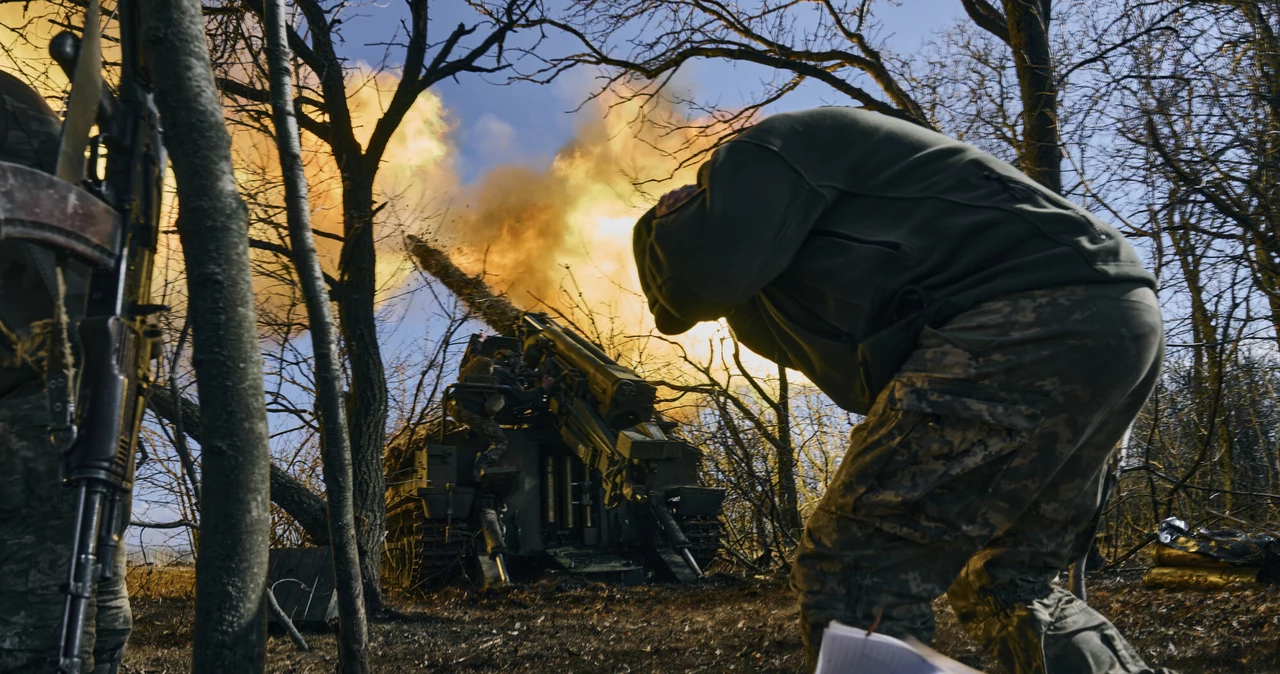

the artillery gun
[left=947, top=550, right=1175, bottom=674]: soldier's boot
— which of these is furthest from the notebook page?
the artillery gun

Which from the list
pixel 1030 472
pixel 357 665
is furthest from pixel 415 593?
pixel 1030 472

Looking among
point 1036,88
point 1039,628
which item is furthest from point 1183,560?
point 1039,628

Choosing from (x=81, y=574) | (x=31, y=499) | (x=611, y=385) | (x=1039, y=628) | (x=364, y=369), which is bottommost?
(x=1039, y=628)

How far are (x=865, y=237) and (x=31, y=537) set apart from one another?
2707 millimetres

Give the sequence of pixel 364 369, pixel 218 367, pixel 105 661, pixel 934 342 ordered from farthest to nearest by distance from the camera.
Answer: pixel 364 369 < pixel 105 661 < pixel 218 367 < pixel 934 342

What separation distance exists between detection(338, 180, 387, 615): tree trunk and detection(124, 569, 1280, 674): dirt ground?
3.20 ft

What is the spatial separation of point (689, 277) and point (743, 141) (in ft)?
1.22

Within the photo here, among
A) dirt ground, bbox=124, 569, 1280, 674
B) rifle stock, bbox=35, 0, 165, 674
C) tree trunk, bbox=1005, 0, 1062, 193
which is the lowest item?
dirt ground, bbox=124, 569, 1280, 674

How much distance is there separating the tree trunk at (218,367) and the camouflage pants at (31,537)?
28.3 inches

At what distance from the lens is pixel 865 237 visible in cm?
254

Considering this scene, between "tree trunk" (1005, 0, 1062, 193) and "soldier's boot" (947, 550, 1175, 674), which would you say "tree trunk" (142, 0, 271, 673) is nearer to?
"soldier's boot" (947, 550, 1175, 674)

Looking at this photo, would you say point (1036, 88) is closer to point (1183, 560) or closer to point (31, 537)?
point (1183, 560)

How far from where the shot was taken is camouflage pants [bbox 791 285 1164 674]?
230 cm

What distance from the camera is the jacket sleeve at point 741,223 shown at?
100 inches
